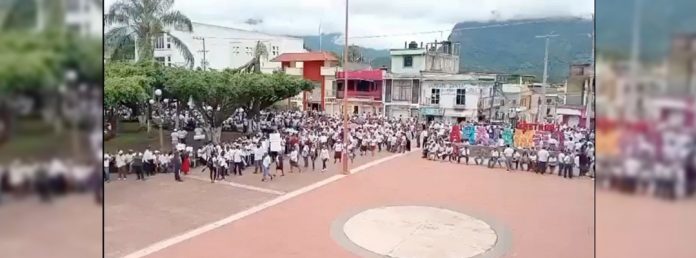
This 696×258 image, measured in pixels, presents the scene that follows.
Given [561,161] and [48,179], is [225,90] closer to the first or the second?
[48,179]

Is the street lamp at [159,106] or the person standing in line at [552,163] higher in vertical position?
the street lamp at [159,106]

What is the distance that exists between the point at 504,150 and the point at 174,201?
143 inches

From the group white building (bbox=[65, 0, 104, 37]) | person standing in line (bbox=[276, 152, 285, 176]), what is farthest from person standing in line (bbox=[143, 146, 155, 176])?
white building (bbox=[65, 0, 104, 37])

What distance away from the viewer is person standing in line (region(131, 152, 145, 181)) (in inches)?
205

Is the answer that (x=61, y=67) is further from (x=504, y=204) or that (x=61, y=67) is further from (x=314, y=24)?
(x=504, y=204)

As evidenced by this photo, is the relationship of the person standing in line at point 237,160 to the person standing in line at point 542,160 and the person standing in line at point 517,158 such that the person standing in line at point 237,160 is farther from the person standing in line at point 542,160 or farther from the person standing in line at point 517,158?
the person standing in line at point 542,160

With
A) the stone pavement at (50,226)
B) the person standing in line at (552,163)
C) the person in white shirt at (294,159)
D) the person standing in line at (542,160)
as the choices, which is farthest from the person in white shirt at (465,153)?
the stone pavement at (50,226)

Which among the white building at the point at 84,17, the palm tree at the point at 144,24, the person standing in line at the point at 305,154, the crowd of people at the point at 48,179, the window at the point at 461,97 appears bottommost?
the person standing in line at the point at 305,154

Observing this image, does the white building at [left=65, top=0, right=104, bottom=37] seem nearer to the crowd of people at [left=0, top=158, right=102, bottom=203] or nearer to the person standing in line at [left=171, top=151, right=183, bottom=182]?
the crowd of people at [left=0, top=158, right=102, bottom=203]

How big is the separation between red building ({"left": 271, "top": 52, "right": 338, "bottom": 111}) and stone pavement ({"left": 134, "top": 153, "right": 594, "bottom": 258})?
3.08 feet

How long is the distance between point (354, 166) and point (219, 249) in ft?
7.26

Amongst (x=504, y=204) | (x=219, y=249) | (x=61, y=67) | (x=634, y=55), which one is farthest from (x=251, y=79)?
(x=634, y=55)

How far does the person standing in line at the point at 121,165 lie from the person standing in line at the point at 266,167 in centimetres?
126

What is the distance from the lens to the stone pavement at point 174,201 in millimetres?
4273
